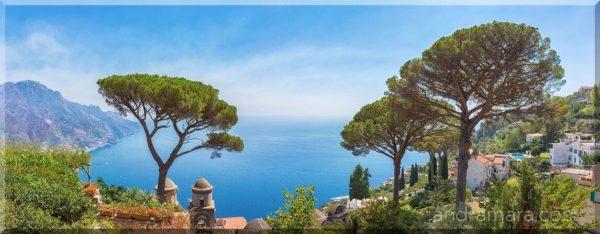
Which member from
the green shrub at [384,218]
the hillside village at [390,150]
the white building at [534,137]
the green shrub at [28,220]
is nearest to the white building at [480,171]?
the hillside village at [390,150]

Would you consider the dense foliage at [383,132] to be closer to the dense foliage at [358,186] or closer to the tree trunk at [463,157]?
the tree trunk at [463,157]

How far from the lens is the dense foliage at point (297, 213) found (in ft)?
23.1

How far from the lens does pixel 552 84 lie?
9.80 m

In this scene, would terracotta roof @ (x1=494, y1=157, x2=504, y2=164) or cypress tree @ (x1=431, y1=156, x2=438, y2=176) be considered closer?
cypress tree @ (x1=431, y1=156, x2=438, y2=176)

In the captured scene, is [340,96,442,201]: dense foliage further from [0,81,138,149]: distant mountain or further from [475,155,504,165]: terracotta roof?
[0,81,138,149]: distant mountain

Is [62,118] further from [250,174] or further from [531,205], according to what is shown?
[531,205]

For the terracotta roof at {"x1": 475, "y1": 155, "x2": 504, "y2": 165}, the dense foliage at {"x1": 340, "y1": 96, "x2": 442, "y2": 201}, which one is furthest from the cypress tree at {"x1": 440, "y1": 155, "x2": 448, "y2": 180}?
the dense foliage at {"x1": 340, "y1": 96, "x2": 442, "y2": 201}

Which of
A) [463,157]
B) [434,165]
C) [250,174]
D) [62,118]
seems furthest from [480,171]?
[62,118]

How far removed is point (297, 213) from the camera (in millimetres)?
7227

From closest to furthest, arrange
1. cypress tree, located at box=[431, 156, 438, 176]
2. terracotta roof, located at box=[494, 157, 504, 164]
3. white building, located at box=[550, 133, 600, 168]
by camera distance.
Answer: cypress tree, located at box=[431, 156, 438, 176]
terracotta roof, located at box=[494, 157, 504, 164]
white building, located at box=[550, 133, 600, 168]

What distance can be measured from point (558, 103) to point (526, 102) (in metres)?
0.73

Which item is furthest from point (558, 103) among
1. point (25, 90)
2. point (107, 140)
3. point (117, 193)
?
point (25, 90)

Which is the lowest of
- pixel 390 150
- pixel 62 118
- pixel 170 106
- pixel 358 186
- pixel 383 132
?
pixel 358 186

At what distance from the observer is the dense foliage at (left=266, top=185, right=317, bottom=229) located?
7.04m
